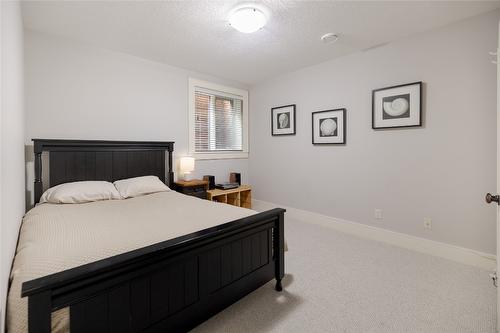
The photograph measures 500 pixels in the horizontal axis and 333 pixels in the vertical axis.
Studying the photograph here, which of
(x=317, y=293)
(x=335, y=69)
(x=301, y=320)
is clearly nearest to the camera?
(x=301, y=320)

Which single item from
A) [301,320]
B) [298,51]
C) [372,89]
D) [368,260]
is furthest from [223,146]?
[301,320]

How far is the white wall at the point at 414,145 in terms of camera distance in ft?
7.59

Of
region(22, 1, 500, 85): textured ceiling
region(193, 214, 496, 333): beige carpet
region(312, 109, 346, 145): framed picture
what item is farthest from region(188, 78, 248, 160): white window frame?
region(193, 214, 496, 333): beige carpet

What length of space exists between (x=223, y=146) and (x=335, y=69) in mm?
2148

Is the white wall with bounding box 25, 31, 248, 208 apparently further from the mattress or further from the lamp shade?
the mattress

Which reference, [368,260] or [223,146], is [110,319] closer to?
[368,260]

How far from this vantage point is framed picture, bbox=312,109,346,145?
3348 mm

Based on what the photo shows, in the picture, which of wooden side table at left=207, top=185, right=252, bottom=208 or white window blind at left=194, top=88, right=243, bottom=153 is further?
white window blind at left=194, top=88, right=243, bottom=153

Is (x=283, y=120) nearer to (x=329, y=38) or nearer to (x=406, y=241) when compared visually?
(x=329, y=38)

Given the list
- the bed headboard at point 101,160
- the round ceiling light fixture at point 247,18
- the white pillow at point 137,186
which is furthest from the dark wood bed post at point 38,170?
the round ceiling light fixture at point 247,18

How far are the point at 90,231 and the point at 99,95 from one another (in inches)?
82.9

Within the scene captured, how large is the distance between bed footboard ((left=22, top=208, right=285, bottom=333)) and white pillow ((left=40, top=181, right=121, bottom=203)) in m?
1.62

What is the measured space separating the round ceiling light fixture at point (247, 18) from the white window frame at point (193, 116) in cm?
173

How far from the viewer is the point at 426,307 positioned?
173cm
